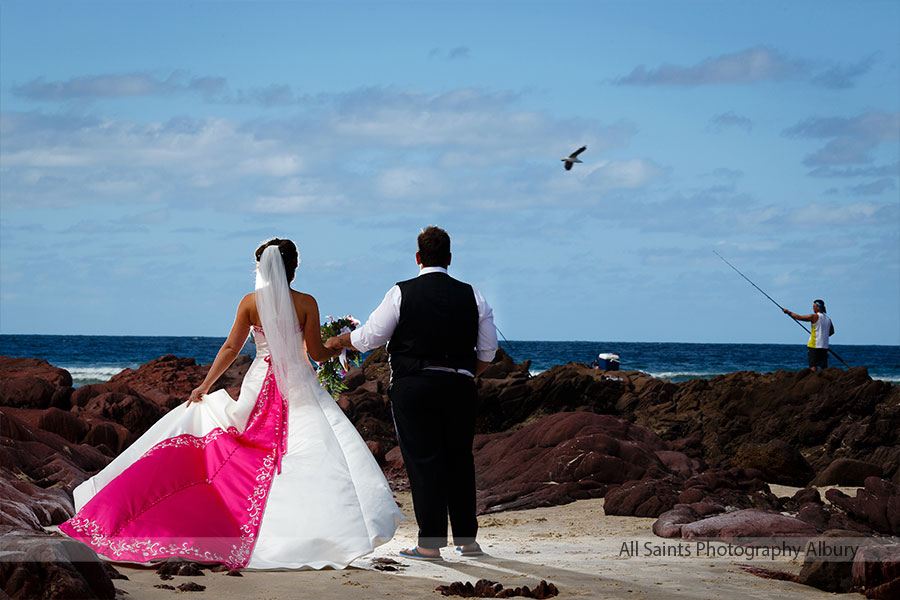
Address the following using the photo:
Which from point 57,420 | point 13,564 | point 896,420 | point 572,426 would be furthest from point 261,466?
point 896,420

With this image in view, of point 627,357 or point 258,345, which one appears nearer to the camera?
point 258,345

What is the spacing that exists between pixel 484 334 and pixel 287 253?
5.02ft

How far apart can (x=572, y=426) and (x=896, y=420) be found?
7144 mm

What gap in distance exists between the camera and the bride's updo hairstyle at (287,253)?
7051mm

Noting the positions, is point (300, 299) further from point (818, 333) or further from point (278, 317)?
point (818, 333)

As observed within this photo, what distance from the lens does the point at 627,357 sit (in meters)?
67.9

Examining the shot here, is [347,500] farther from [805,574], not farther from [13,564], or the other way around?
[805,574]

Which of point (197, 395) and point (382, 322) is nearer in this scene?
point (382, 322)

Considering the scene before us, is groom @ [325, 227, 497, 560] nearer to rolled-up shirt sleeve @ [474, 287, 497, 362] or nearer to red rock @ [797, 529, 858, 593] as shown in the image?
rolled-up shirt sleeve @ [474, 287, 497, 362]

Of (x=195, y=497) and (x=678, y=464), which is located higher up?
(x=195, y=497)

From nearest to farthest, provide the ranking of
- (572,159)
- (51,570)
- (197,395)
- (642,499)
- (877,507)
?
(51,570) < (197,395) < (877,507) < (642,499) < (572,159)

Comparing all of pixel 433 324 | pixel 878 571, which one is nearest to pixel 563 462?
pixel 433 324

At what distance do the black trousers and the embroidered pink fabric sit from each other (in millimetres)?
963

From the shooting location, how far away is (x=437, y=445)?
679 cm
